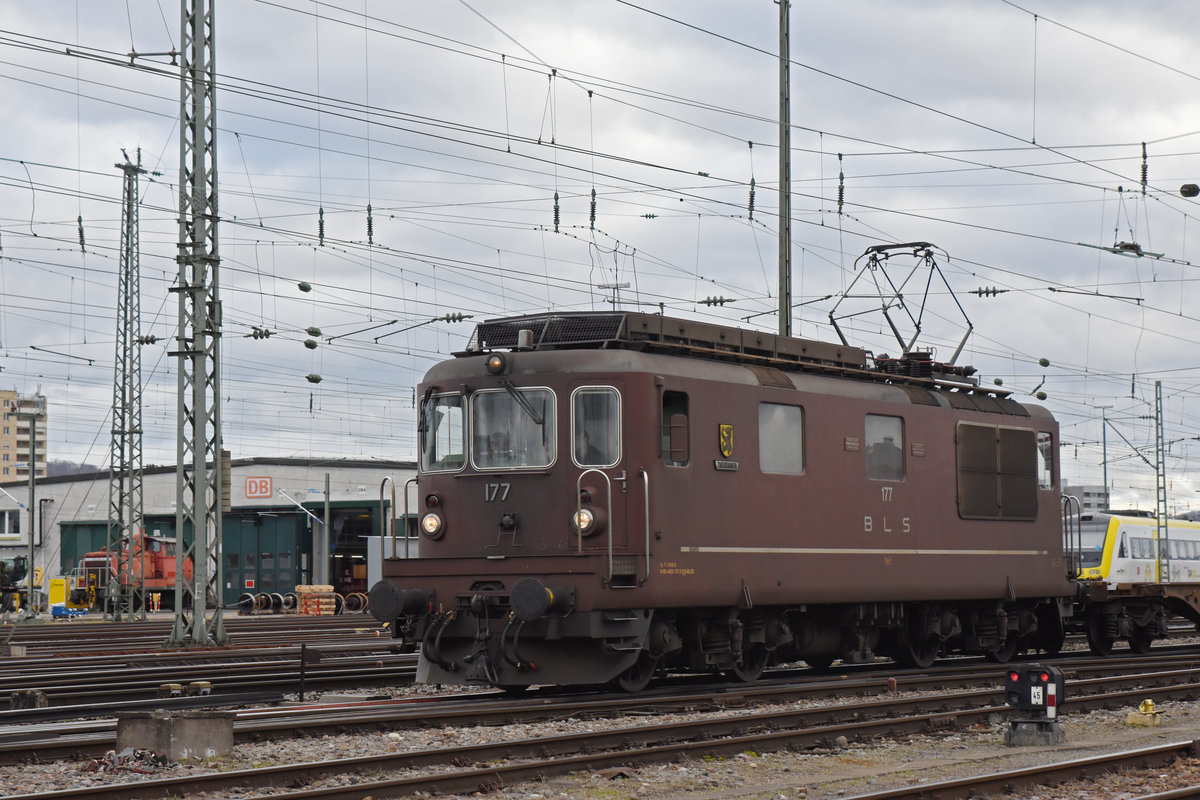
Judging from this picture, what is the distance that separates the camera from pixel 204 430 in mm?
25234

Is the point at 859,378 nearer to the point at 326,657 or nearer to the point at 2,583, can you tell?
the point at 326,657

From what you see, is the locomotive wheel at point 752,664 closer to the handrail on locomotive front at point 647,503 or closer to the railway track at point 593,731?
the railway track at point 593,731

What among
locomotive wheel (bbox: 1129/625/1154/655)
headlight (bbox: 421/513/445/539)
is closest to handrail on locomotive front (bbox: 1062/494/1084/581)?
locomotive wheel (bbox: 1129/625/1154/655)

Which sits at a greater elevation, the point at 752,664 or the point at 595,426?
the point at 595,426

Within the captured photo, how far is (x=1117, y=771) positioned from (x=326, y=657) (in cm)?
1484

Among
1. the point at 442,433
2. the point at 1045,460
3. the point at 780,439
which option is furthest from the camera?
the point at 1045,460

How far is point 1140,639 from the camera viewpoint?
24703 mm

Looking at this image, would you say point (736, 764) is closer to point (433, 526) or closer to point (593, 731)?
point (593, 731)

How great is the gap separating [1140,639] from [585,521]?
13.8m

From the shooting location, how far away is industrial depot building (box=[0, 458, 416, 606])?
63.7m

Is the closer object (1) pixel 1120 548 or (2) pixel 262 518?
(1) pixel 1120 548

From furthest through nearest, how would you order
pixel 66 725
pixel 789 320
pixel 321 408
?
Answer: pixel 321 408 → pixel 789 320 → pixel 66 725

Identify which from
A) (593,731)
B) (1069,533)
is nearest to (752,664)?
(593,731)

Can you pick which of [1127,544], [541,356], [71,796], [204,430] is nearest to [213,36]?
[204,430]
